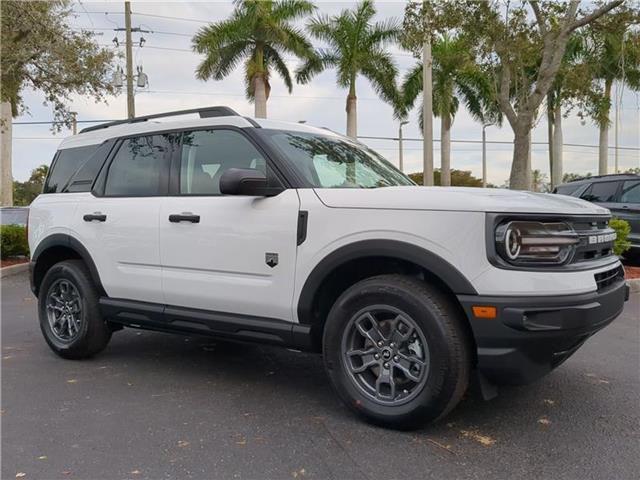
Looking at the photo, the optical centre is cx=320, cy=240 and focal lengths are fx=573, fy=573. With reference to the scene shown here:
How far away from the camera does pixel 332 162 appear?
4.13 m

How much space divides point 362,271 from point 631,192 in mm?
8997

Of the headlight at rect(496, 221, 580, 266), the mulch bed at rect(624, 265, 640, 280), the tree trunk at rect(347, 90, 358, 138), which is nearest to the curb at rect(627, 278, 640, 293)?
the mulch bed at rect(624, 265, 640, 280)

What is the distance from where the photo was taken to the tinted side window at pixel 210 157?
4035 mm

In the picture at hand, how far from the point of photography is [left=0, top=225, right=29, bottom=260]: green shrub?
463 inches

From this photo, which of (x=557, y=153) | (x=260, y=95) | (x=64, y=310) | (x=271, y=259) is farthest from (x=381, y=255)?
(x=557, y=153)

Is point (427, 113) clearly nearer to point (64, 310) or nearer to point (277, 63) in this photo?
point (277, 63)

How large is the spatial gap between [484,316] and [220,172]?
7.00 feet

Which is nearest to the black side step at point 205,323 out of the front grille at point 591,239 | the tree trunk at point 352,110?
the front grille at point 591,239

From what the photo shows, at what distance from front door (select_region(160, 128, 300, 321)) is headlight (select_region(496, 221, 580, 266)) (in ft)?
4.17

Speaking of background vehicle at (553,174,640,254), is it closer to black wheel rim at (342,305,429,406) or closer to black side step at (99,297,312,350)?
black wheel rim at (342,305,429,406)

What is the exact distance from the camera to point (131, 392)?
4.09m

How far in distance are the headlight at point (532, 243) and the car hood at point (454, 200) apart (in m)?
0.09

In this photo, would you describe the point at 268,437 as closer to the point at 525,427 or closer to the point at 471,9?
the point at 525,427

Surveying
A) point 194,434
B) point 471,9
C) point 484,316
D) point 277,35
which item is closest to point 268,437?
point 194,434
